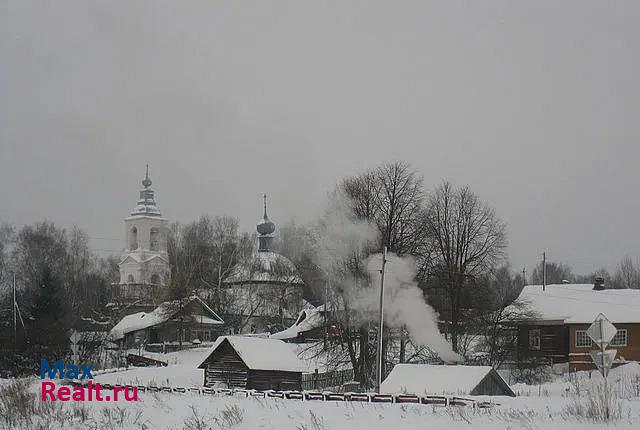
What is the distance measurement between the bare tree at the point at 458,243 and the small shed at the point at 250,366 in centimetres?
921

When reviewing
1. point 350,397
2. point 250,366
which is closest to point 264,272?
point 250,366

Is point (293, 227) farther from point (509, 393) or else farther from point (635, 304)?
point (509, 393)

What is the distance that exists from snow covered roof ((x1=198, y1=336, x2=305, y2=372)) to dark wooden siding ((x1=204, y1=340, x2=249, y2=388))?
0.86ft

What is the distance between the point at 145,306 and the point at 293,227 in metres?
20.8

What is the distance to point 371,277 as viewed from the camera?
42.1 m

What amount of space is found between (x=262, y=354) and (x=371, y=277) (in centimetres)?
658

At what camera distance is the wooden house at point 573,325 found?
1908 inches

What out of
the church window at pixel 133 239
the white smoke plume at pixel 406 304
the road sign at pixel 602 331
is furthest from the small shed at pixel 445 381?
the church window at pixel 133 239

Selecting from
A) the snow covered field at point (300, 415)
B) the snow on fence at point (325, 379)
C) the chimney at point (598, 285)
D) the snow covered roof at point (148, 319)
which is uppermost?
the chimney at point (598, 285)

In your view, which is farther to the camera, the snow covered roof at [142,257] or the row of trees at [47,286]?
the snow covered roof at [142,257]

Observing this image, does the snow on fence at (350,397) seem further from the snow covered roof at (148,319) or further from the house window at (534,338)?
the snow covered roof at (148,319)

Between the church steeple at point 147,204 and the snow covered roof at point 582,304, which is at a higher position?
the church steeple at point 147,204

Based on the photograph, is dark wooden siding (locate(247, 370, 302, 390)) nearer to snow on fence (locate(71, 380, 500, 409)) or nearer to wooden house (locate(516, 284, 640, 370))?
snow on fence (locate(71, 380, 500, 409))

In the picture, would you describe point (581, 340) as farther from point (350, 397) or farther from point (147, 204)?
point (147, 204)
